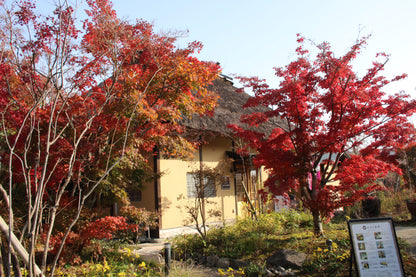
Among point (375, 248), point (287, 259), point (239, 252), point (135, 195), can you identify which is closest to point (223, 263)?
point (239, 252)

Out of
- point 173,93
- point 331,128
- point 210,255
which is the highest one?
point 173,93

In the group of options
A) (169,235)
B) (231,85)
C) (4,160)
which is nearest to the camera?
(4,160)

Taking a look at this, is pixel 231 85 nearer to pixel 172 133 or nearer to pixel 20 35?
pixel 172 133

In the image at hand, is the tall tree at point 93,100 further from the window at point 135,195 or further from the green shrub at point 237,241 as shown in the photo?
the window at point 135,195

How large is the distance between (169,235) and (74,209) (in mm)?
3870

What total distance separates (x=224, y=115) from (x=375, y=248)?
7.41 metres

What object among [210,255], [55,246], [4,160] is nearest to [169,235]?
[210,255]

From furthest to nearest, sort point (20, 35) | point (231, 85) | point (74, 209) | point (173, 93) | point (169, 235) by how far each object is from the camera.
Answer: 1. point (231, 85)
2. point (169, 235)
3. point (173, 93)
4. point (74, 209)
5. point (20, 35)

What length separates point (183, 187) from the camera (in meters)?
9.66

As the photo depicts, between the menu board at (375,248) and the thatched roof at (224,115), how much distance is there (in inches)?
194

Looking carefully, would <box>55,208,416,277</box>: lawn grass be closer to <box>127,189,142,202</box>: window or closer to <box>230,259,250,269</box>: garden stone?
<box>230,259,250,269</box>: garden stone

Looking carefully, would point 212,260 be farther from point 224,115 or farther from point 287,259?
point 224,115

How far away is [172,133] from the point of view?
6.64 meters

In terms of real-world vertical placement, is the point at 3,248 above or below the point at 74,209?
below
